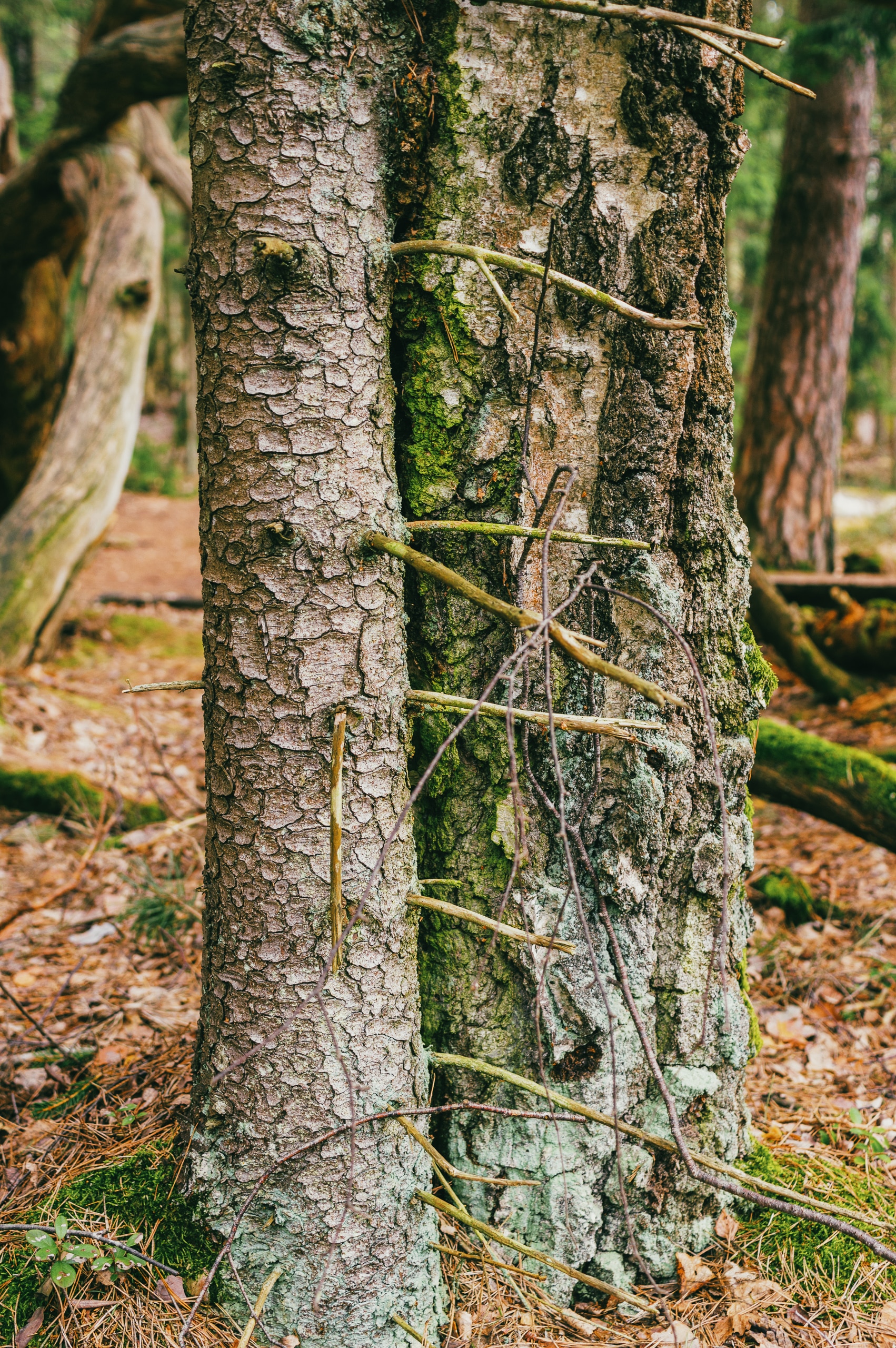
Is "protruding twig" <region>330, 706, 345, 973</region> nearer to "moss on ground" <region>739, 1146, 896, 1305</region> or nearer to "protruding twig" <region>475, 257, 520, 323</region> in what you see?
"protruding twig" <region>475, 257, 520, 323</region>

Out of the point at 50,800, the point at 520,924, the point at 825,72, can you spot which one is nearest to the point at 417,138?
the point at 520,924

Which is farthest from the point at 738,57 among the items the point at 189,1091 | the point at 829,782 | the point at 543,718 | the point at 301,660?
the point at 829,782

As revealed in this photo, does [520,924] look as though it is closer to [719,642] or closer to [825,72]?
[719,642]

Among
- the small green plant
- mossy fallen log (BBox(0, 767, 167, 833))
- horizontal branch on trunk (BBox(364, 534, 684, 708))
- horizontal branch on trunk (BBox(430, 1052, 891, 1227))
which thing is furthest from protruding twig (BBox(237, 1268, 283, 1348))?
mossy fallen log (BBox(0, 767, 167, 833))

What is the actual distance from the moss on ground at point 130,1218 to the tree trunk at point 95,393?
15.8ft

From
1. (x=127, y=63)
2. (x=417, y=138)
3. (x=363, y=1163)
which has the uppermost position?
(x=127, y=63)

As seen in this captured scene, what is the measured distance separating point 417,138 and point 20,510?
5.50 meters

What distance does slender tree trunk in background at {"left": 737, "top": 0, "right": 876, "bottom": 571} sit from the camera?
641cm

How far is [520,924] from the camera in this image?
171 centimetres

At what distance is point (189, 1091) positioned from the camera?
6.81 feet

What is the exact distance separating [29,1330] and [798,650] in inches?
198

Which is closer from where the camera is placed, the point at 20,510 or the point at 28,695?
the point at 28,695

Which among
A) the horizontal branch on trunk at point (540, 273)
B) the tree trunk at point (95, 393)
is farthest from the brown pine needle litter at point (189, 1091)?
the tree trunk at point (95, 393)

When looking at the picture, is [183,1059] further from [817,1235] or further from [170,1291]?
[817,1235]
